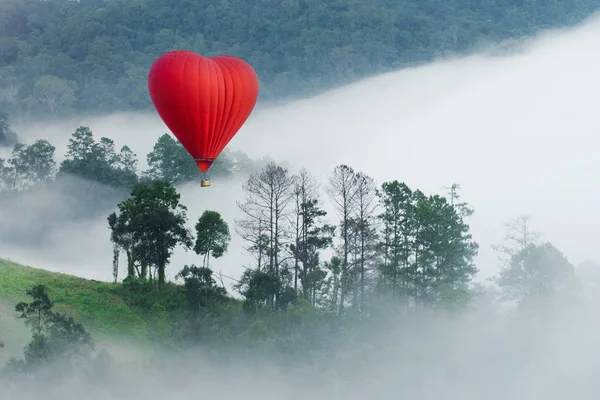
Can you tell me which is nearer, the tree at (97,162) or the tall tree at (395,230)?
the tall tree at (395,230)

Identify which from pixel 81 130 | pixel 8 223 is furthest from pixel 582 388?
pixel 8 223

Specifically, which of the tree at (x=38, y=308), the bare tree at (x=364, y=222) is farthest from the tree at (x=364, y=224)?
the tree at (x=38, y=308)

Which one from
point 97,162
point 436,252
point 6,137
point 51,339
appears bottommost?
point 51,339

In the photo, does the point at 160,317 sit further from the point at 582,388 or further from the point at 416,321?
the point at 582,388

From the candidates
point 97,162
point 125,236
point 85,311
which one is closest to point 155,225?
point 125,236

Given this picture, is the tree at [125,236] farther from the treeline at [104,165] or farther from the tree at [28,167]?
the tree at [28,167]

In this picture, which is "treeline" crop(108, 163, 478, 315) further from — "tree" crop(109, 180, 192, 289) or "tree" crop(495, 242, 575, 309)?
"tree" crop(495, 242, 575, 309)

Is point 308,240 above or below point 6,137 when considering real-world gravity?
below

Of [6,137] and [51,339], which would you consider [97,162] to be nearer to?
[6,137]
